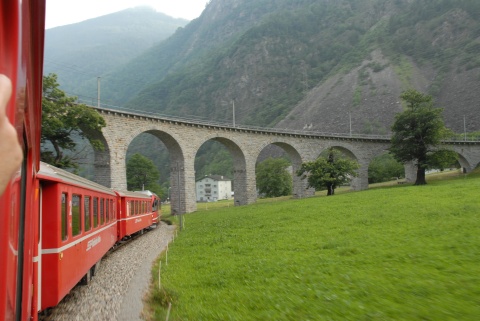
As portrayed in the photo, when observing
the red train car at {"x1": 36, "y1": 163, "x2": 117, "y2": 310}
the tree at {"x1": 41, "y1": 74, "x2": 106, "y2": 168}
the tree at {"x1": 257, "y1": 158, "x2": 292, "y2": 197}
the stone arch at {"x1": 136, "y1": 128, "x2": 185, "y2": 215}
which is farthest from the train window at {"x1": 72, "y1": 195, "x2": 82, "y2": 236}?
the tree at {"x1": 257, "y1": 158, "x2": 292, "y2": 197}

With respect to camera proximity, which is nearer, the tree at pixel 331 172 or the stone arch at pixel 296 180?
the tree at pixel 331 172

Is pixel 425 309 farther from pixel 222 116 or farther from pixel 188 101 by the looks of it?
pixel 188 101

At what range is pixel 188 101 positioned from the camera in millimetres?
126312

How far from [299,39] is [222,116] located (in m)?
45.1

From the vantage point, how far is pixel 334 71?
12050 cm

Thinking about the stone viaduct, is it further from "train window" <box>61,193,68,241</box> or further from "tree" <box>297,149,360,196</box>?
"train window" <box>61,193,68,241</box>

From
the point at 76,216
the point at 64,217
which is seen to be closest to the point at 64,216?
the point at 64,217

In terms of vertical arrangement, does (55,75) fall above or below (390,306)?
above

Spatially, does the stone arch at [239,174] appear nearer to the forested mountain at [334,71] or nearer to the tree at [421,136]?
the tree at [421,136]

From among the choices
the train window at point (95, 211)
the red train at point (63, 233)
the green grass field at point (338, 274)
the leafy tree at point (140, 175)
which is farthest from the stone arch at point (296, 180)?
the red train at point (63, 233)

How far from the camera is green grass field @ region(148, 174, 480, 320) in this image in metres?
6.32

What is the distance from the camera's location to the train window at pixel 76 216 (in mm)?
7738

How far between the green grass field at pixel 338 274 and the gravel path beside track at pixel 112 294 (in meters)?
0.43

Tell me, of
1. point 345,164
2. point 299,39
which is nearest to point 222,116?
point 299,39
